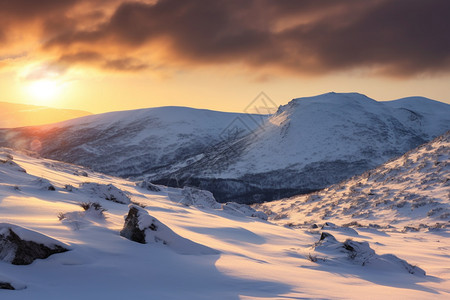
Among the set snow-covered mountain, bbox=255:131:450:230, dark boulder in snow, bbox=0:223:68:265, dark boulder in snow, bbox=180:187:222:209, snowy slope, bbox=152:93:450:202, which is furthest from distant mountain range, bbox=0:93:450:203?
dark boulder in snow, bbox=0:223:68:265

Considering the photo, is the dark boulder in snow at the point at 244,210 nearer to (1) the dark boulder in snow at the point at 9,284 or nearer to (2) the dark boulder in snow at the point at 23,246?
(2) the dark boulder in snow at the point at 23,246

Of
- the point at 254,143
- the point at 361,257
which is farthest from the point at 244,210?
the point at 254,143

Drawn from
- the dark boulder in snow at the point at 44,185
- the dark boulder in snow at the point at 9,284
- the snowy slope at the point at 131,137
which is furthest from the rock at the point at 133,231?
the snowy slope at the point at 131,137

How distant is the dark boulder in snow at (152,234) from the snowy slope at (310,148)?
3121 centimetres

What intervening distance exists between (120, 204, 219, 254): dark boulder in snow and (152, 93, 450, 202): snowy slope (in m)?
31.2

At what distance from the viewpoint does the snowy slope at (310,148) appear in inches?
1606

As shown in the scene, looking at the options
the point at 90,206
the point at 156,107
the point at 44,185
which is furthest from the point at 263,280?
the point at 156,107

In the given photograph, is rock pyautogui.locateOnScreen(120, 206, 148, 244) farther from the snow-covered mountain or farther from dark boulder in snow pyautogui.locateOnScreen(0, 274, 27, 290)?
the snow-covered mountain

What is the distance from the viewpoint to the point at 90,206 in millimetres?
6531

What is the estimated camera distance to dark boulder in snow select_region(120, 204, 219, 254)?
202 inches

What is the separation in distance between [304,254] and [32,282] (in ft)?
15.9

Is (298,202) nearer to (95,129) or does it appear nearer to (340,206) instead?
(340,206)

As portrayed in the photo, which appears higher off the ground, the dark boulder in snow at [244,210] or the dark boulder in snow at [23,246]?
the dark boulder in snow at [23,246]

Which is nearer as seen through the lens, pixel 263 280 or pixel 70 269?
pixel 70 269
